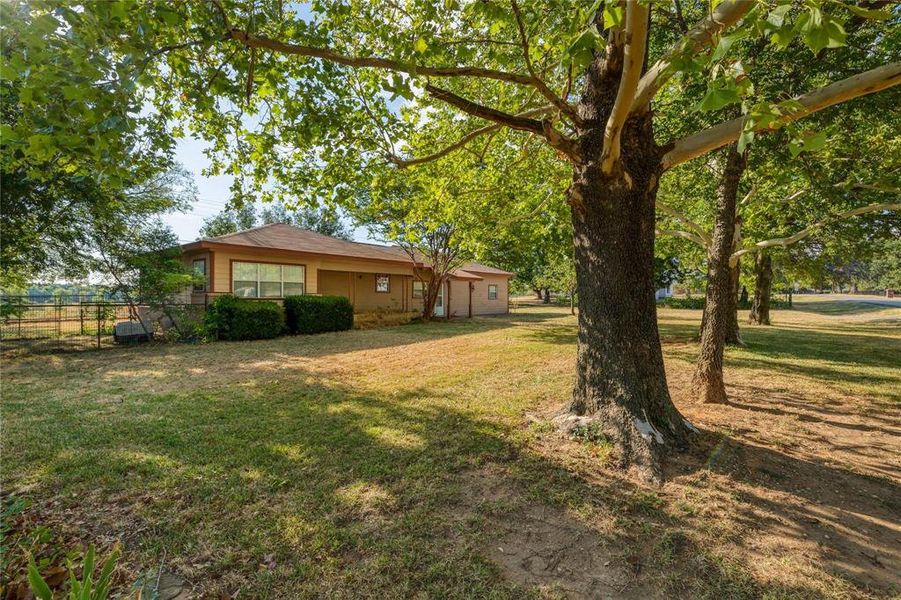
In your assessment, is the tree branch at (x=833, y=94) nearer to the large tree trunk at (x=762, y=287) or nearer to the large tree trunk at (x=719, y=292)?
the large tree trunk at (x=719, y=292)

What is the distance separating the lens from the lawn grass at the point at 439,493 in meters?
2.20

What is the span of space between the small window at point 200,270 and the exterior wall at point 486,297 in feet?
50.4

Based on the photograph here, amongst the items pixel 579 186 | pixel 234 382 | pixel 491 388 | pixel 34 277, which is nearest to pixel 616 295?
pixel 579 186

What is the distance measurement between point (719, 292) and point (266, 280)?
13798mm

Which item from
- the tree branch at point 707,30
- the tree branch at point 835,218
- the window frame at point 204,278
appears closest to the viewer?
the tree branch at point 707,30

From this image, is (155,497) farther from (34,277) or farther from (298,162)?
(34,277)

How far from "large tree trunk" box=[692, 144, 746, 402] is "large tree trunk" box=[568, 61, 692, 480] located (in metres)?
2.03

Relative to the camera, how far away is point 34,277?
1071cm

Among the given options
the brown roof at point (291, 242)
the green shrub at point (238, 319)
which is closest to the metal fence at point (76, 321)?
the green shrub at point (238, 319)

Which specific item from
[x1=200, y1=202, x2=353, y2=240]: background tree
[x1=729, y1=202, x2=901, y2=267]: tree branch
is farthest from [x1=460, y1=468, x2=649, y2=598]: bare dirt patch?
[x1=200, y1=202, x2=353, y2=240]: background tree

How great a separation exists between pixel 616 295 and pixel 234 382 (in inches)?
243

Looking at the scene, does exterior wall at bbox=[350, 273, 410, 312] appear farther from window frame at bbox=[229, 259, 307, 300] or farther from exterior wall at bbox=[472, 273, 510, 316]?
exterior wall at bbox=[472, 273, 510, 316]

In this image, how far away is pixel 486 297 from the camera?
26.4 meters

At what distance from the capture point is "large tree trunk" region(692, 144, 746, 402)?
534 centimetres
